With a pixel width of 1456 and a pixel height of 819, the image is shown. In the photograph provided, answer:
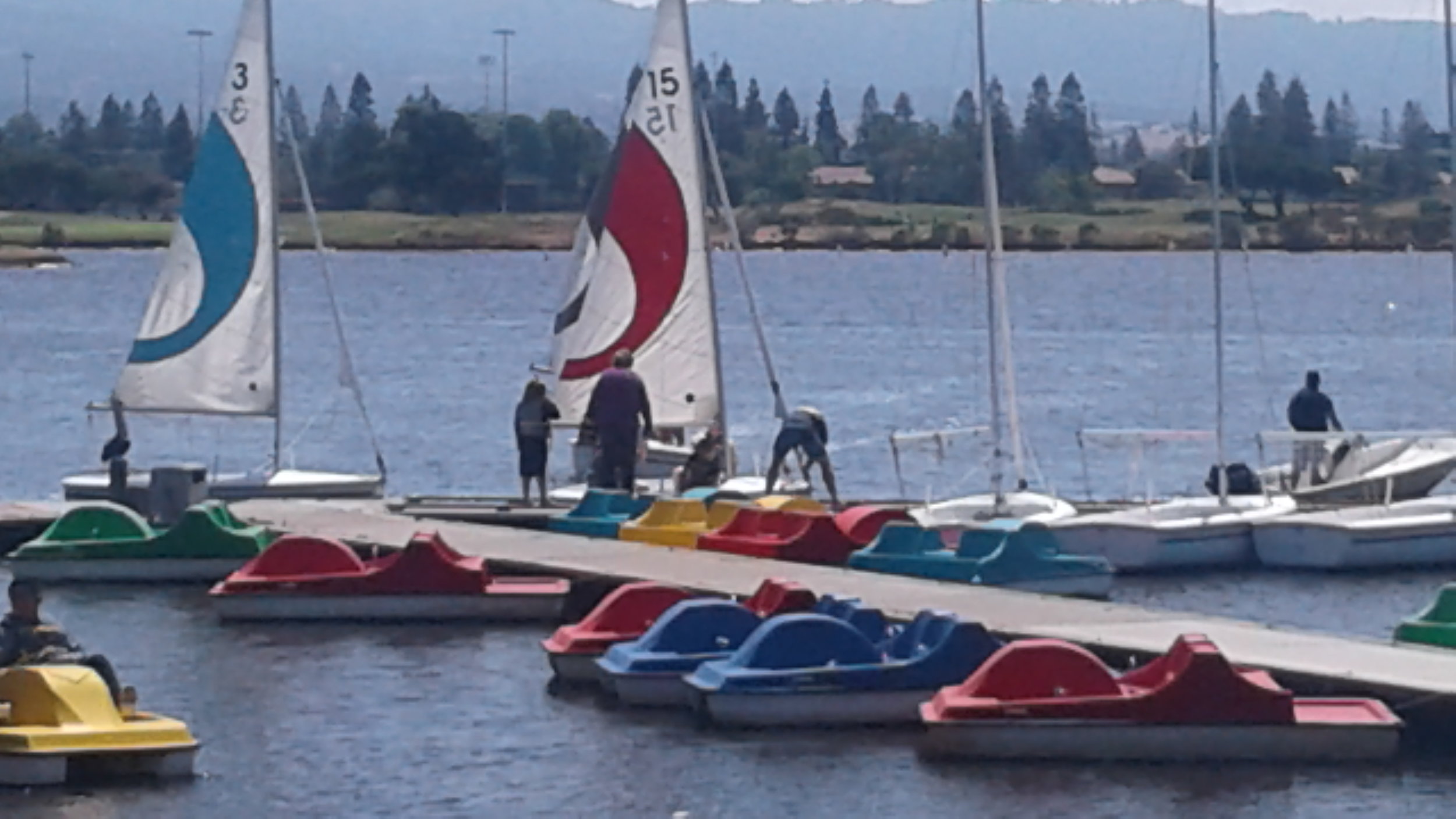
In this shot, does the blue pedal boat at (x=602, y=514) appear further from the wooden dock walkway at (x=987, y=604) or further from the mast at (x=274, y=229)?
the mast at (x=274, y=229)

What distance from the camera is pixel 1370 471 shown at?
3766cm

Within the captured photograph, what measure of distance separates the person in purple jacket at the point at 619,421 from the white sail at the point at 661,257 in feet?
6.38

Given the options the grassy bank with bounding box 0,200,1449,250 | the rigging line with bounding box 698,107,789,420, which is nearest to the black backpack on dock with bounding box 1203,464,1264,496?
the rigging line with bounding box 698,107,789,420

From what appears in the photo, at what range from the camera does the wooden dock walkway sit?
2355cm

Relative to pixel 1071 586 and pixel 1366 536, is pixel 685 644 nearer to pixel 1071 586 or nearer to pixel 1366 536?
pixel 1071 586

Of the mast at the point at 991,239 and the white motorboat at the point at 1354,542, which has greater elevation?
the mast at the point at 991,239

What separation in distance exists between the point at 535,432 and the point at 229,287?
13.8ft

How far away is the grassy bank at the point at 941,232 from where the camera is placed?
181 m

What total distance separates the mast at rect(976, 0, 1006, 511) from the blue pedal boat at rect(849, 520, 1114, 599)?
3.38m

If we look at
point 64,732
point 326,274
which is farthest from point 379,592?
point 326,274

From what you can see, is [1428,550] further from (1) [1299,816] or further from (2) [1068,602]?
(1) [1299,816]

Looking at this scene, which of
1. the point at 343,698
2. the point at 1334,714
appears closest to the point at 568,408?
the point at 343,698

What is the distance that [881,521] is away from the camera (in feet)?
105

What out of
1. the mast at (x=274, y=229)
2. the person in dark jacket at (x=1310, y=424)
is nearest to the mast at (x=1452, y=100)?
the person in dark jacket at (x=1310, y=424)
